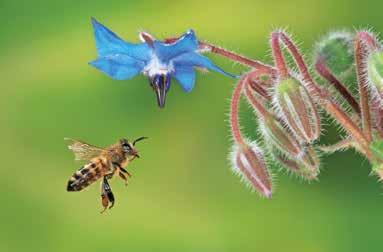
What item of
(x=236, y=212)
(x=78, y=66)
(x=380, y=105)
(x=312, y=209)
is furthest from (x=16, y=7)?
(x=380, y=105)

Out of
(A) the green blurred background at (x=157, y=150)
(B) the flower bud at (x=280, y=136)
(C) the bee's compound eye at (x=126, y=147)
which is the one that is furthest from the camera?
(A) the green blurred background at (x=157, y=150)

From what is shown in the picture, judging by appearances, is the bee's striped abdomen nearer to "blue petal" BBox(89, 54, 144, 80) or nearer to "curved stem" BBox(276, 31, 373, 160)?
"blue petal" BBox(89, 54, 144, 80)

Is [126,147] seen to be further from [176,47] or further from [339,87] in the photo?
[339,87]

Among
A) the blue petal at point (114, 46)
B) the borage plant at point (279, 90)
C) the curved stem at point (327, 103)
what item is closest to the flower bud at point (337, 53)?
the borage plant at point (279, 90)

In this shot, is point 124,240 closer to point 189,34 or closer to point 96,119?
point 96,119

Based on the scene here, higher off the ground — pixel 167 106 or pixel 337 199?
pixel 167 106

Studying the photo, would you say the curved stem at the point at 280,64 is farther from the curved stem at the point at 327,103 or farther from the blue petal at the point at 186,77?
the blue petal at the point at 186,77
